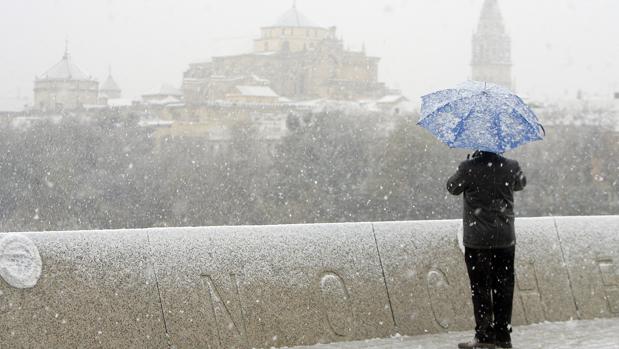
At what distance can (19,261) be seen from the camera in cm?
495

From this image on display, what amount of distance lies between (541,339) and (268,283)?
162 centimetres

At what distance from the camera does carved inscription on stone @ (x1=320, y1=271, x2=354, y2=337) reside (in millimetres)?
5930

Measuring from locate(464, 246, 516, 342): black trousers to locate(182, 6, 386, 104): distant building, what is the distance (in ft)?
311

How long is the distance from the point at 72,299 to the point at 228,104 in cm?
8690

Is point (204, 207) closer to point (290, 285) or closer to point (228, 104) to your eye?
point (228, 104)

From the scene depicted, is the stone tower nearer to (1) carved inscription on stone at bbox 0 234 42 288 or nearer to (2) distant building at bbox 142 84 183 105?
(2) distant building at bbox 142 84 183 105

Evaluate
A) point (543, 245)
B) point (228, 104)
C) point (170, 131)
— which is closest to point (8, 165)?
point (170, 131)

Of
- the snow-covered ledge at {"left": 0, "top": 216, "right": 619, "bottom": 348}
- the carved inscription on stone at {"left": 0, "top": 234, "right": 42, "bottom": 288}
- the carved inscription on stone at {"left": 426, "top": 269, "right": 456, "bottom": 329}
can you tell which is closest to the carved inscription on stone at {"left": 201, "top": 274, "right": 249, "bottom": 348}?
the snow-covered ledge at {"left": 0, "top": 216, "right": 619, "bottom": 348}

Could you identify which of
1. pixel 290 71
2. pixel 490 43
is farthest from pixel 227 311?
pixel 490 43

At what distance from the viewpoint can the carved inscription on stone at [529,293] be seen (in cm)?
671

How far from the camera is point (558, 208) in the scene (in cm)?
5022

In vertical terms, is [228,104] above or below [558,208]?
above

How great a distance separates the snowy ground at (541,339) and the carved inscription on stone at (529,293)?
0.07 metres

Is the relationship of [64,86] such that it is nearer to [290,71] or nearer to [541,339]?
[290,71]
